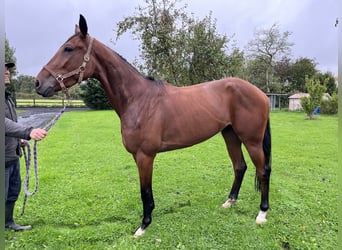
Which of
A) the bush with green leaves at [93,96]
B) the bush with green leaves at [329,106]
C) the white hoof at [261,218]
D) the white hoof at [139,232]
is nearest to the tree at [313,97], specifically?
the bush with green leaves at [329,106]

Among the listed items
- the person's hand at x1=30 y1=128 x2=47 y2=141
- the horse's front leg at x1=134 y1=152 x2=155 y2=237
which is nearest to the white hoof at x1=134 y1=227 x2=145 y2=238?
the horse's front leg at x1=134 y1=152 x2=155 y2=237

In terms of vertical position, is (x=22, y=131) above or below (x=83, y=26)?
below

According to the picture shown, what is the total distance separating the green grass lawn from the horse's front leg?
93 millimetres

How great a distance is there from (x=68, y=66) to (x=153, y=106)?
868 millimetres

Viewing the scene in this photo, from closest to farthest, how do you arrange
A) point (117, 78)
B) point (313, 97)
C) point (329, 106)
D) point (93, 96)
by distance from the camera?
point (117, 78) → point (313, 97) → point (329, 106) → point (93, 96)

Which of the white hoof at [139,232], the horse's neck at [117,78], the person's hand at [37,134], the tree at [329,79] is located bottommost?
the white hoof at [139,232]

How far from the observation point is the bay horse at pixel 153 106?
2430 millimetres

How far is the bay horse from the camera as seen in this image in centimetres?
243

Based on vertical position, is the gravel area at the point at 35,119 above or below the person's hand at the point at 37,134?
below

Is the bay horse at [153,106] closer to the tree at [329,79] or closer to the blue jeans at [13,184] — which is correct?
the blue jeans at [13,184]

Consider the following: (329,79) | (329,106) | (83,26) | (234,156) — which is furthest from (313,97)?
(83,26)

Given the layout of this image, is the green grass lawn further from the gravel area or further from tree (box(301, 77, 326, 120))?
tree (box(301, 77, 326, 120))

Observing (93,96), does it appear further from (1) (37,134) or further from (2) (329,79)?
(2) (329,79)

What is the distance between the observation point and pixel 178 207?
3.41 m
